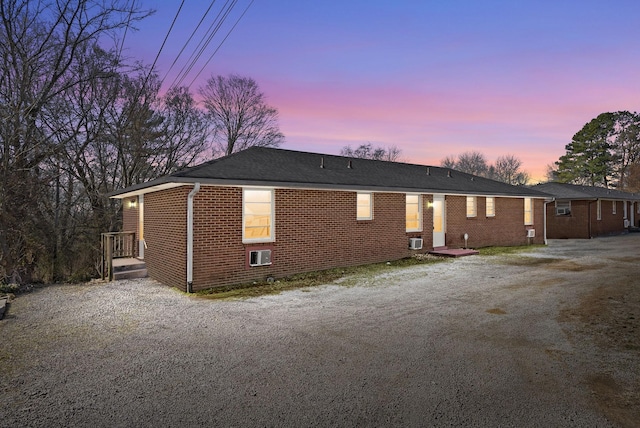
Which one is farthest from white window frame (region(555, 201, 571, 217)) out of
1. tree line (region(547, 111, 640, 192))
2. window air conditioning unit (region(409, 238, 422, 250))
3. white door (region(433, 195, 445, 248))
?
tree line (region(547, 111, 640, 192))

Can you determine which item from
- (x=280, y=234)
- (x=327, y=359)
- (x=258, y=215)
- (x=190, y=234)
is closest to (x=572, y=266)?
(x=280, y=234)

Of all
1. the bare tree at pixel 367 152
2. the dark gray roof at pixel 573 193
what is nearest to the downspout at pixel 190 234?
the dark gray roof at pixel 573 193

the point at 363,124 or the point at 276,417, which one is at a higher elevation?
the point at 363,124

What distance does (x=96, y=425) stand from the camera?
276cm

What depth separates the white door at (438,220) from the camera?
567 inches

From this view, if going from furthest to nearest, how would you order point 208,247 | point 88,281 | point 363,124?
point 363,124 < point 88,281 < point 208,247

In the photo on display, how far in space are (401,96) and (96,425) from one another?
19.1m

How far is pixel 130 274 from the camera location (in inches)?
399

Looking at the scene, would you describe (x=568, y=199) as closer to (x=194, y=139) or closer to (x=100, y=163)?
(x=194, y=139)

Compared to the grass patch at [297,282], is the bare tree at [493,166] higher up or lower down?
higher up

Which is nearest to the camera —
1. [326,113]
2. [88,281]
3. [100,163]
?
[88,281]

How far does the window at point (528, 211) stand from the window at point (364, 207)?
11444mm

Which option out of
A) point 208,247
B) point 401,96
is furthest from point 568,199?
point 208,247

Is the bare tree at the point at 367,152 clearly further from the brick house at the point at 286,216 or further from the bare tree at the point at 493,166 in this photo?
the brick house at the point at 286,216
